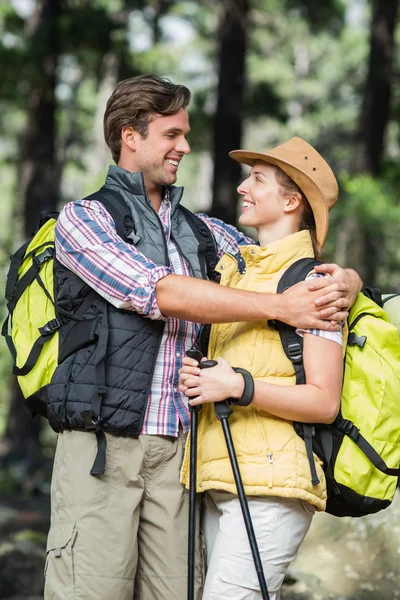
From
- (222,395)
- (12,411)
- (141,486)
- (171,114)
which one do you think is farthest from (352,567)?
(12,411)

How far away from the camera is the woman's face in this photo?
10.2ft

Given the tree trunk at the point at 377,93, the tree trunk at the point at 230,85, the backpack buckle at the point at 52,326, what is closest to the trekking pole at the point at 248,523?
the backpack buckle at the point at 52,326

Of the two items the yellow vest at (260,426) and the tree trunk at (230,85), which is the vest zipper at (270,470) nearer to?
the yellow vest at (260,426)

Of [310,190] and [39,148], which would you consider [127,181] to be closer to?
[310,190]

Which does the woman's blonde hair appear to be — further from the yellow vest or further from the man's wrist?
the man's wrist

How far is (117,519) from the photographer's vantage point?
119 inches

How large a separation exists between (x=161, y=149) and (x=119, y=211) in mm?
378

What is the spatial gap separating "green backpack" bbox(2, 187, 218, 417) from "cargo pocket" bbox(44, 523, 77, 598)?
1.67 ft

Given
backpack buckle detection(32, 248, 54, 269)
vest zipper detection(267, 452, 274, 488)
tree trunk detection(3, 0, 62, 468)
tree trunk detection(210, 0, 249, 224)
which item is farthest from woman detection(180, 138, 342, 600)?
tree trunk detection(3, 0, 62, 468)

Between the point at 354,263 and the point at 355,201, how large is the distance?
25.4 inches

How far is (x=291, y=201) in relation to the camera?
312cm

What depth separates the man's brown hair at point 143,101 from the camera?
3354 mm

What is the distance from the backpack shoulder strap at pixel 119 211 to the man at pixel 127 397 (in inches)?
1.4

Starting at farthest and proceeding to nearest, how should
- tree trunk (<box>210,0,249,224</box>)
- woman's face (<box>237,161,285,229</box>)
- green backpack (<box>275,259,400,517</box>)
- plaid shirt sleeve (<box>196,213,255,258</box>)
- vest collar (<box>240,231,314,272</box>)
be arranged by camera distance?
tree trunk (<box>210,0,249,224</box>) → plaid shirt sleeve (<box>196,213,255,258</box>) → woman's face (<box>237,161,285,229</box>) → vest collar (<box>240,231,314,272</box>) → green backpack (<box>275,259,400,517</box>)
